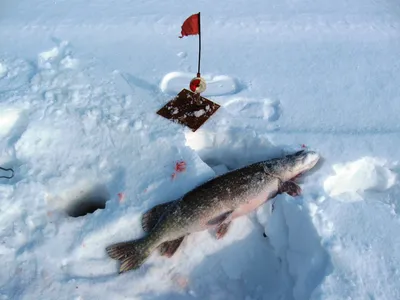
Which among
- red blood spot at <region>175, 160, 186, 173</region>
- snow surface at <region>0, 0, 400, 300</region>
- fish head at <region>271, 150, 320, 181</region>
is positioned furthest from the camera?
red blood spot at <region>175, 160, 186, 173</region>

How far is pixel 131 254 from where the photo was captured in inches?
108

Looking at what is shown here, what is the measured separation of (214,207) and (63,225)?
1.15 metres

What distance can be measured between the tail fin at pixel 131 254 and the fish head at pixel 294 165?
111cm

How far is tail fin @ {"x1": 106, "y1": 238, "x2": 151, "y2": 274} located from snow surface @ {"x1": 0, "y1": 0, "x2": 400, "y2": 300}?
0.26 ft

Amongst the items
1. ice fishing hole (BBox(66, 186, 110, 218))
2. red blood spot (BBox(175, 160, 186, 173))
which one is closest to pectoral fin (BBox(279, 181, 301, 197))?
red blood spot (BBox(175, 160, 186, 173))

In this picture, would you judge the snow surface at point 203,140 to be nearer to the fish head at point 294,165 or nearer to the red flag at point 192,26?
the fish head at point 294,165

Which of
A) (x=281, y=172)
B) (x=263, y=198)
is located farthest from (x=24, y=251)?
(x=281, y=172)

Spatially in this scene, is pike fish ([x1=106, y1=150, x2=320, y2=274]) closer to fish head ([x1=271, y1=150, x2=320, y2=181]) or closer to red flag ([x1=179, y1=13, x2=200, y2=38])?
fish head ([x1=271, y1=150, x2=320, y2=181])

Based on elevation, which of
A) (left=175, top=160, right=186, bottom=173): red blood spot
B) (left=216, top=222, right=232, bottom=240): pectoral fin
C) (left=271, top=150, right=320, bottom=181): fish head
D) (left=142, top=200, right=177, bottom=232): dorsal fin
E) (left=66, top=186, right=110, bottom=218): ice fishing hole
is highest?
(left=271, top=150, right=320, bottom=181): fish head

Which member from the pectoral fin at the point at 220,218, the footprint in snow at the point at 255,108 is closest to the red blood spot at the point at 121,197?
the pectoral fin at the point at 220,218

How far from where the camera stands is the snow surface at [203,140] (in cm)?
273

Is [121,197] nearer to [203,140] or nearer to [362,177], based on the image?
[203,140]

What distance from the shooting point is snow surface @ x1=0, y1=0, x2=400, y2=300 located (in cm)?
273

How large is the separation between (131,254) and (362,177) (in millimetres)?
1888
